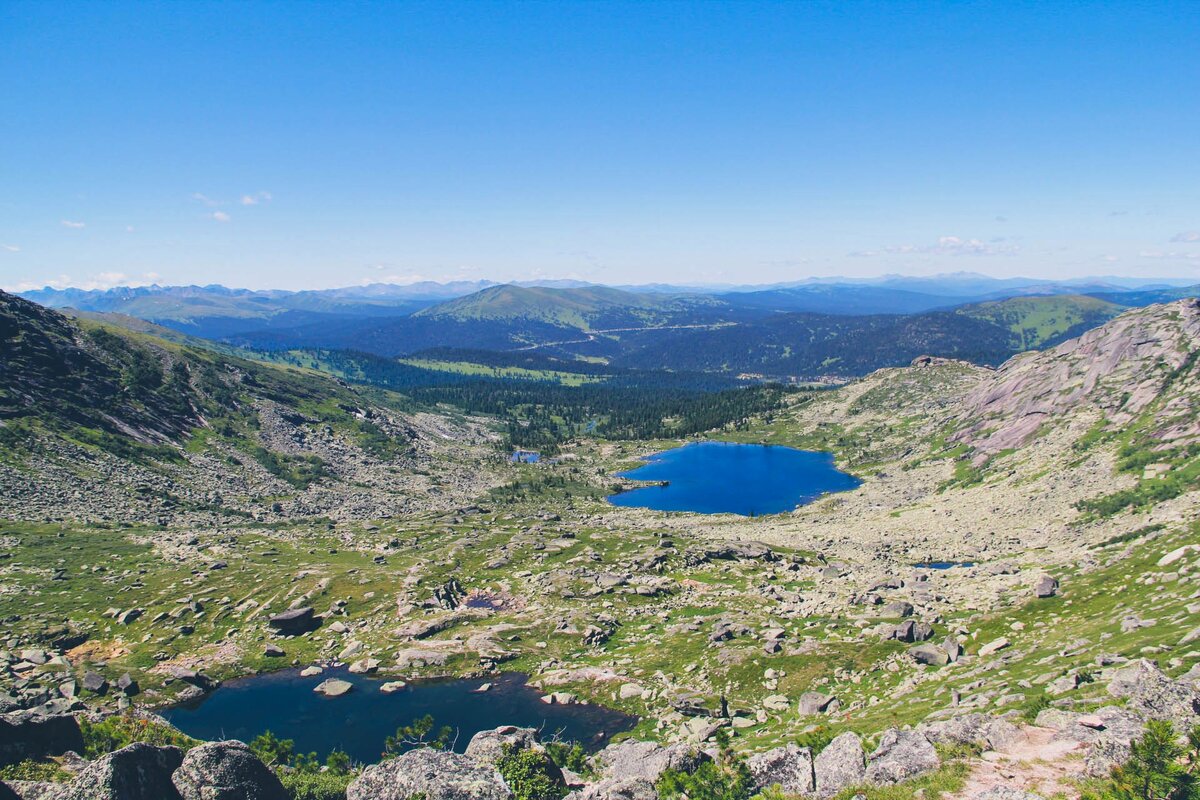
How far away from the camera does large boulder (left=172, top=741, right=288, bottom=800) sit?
28734 millimetres

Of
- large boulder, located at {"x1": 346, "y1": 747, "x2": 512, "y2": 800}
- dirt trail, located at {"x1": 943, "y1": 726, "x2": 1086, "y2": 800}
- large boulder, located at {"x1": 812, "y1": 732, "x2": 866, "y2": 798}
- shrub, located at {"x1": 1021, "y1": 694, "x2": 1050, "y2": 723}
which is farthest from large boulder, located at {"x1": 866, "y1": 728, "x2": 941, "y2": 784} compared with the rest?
large boulder, located at {"x1": 346, "y1": 747, "x2": 512, "y2": 800}

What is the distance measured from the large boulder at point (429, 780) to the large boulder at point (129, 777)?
8.48 metres

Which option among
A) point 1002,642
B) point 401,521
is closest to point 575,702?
point 1002,642

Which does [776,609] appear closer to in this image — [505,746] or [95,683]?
[505,746]

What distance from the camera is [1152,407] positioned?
110 m

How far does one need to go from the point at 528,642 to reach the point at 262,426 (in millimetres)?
146351

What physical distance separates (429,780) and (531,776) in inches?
254

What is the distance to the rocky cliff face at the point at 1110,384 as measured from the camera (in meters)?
109

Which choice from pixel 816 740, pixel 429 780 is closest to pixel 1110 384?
pixel 816 740

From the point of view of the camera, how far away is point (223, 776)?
1158 inches

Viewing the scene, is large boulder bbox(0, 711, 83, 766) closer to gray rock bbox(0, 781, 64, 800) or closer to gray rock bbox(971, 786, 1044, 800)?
gray rock bbox(0, 781, 64, 800)

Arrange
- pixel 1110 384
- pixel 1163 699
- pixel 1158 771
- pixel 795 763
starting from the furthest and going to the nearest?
pixel 1110 384 → pixel 795 763 → pixel 1163 699 → pixel 1158 771

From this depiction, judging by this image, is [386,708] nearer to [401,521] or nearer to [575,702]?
[575,702]

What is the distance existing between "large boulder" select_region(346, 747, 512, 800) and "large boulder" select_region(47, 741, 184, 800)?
27.8 feet
